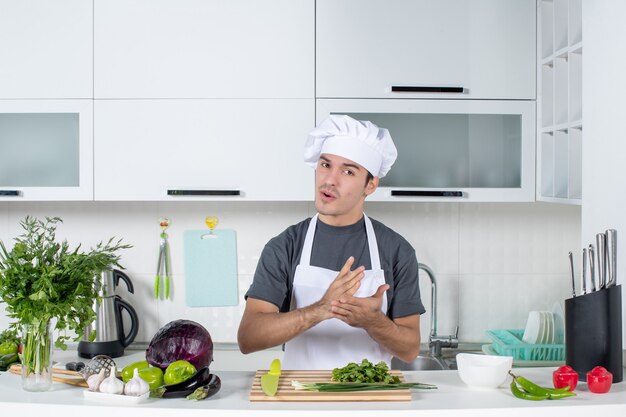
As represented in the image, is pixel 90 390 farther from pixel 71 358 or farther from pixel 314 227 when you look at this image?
pixel 71 358

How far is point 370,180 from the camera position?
2.46m

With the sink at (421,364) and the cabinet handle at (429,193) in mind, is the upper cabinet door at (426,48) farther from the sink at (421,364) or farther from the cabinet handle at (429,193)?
the sink at (421,364)

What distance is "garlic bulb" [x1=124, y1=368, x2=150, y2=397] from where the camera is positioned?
180 cm

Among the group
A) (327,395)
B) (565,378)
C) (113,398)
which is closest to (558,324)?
(565,378)

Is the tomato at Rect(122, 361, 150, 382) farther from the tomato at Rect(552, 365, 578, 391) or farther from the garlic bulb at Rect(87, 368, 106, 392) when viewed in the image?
the tomato at Rect(552, 365, 578, 391)

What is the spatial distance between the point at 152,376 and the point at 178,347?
4.3 inches

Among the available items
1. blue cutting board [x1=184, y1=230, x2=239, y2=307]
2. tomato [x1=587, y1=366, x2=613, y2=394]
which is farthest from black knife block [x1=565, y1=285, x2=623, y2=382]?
blue cutting board [x1=184, y1=230, x2=239, y2=307]

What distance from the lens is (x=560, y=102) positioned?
2.88 metres

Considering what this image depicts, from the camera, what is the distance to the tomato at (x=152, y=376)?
186 centimetres

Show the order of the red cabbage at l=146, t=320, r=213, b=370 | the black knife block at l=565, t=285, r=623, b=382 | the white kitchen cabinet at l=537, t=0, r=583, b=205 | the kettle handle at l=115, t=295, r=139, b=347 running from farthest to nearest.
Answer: the kettle handle at l=115, t=295, r=139, b=347, the white kitchen cabinet at l=537, t=0, r=583, b=205, the black knife block at l=565, t=285, r=623, b=382, the red cabbage at l=146, t=320, r=213, b=370

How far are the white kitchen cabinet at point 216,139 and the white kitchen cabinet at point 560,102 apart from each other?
2.88 feet

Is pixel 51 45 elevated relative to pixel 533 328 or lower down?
elevated

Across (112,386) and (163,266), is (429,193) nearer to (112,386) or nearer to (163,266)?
(163,266)

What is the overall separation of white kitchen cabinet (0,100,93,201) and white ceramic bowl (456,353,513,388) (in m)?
1.65
